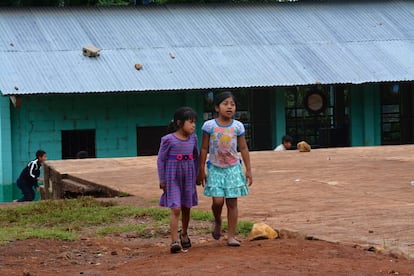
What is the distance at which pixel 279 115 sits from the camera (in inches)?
968

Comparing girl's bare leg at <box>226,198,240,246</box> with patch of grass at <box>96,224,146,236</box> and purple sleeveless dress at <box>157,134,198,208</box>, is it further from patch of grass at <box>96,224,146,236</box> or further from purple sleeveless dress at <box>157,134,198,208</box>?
patch of grass at <box>96,224,146,236</box>

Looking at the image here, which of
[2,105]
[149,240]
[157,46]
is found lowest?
[149,240]

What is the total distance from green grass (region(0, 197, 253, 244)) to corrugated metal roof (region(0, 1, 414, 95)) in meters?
10.4

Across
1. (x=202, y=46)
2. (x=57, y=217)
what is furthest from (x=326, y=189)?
(x=202, y=46)

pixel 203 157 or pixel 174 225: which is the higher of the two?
pixel 203 157

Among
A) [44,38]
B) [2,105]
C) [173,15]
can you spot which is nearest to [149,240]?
[2,105]

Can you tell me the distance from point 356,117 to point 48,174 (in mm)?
10333

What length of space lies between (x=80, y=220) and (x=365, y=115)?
1609 cm

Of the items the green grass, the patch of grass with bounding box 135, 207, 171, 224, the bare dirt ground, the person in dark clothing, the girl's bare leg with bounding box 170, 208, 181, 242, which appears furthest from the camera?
the person in dark clothing

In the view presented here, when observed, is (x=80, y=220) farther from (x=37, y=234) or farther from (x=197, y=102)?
(x=197, y=102)

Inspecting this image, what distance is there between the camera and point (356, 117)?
83.5ft

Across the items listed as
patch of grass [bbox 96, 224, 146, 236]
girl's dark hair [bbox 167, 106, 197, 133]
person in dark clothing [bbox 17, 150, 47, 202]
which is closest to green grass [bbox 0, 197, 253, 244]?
patch of grass [bbox 96, 224, 146, 236]

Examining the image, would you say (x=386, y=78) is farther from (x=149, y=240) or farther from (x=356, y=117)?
(x=149, y=240)

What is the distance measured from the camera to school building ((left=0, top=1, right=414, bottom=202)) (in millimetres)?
22750
